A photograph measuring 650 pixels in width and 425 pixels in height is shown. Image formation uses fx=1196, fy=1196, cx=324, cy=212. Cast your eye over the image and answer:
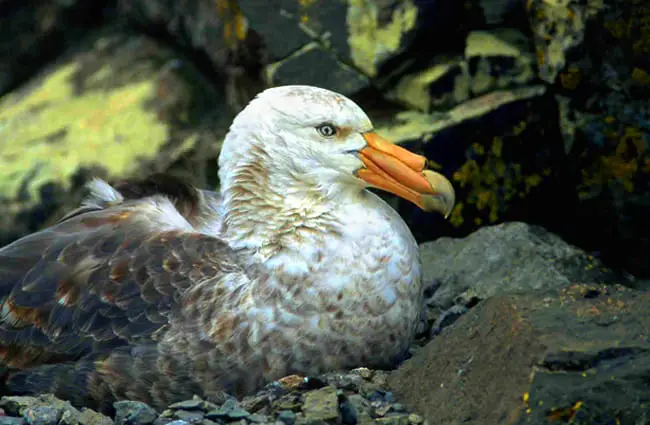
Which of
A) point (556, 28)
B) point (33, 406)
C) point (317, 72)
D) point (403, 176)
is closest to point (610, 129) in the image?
point (556, 28)

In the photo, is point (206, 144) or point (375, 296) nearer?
point (375, 296)

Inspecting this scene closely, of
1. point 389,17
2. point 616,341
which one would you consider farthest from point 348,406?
point 389,17

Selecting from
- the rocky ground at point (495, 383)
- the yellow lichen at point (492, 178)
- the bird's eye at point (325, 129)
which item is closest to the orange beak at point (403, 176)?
the bird's eye at point (325, 129)

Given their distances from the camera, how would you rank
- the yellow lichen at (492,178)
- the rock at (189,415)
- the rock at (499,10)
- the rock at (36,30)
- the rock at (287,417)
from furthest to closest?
1. the rock at (36,30)
2. the rock at (499,10)
3. the yellow lichen at (492,178)
4. the rock at (189,415)
5. the rock at (287,417)

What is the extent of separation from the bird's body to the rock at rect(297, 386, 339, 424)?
39 centimetres

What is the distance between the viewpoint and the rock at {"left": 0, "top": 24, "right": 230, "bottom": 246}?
7707mm

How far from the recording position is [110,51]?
28.0 ft

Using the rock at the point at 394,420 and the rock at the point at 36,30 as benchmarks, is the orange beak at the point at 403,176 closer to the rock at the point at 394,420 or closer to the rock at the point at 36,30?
the rock at the point at 394,420

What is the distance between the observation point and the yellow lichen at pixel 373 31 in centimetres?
643

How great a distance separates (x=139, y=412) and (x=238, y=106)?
3.47m

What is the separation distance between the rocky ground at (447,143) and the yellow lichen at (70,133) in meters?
0.02

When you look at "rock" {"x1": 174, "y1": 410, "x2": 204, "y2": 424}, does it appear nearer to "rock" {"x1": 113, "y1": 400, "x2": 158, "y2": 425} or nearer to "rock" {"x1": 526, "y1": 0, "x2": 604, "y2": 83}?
"rock" {"x1": 113, "y1": 400, "x2": 158, "y2": 425}

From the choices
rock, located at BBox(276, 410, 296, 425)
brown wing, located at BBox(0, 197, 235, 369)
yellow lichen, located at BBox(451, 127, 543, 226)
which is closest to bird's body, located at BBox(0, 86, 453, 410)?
brown wing, located at BBox(0, 197, 235, 369)

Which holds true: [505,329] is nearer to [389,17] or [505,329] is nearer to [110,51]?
[389,17]
